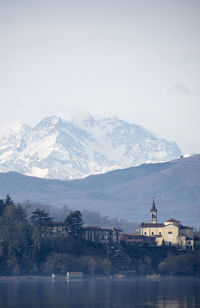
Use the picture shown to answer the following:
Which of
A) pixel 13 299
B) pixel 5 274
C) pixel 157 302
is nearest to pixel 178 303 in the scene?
pixel 157 302

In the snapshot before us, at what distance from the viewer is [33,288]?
16888 centimetres

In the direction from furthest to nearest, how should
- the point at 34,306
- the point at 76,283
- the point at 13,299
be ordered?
the point at 76,283 → the point at 13,299 → the point at 34,306

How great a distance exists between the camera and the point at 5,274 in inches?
7815

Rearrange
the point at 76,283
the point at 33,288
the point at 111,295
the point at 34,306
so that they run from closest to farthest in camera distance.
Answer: the point at 34,306
the point at 111,295
the point at 33,288
the point at 76,283

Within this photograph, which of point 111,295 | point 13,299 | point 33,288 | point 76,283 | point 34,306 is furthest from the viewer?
point 76,283

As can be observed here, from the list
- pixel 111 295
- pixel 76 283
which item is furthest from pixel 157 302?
pixel 76 283

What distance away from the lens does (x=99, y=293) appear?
520 ft

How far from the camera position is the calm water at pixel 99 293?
139625 mm

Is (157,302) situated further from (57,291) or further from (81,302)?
(57,291)

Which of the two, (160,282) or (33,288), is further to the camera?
(160,282)

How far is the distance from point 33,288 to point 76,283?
71.2 ft

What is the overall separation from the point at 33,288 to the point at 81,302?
92.9 ft

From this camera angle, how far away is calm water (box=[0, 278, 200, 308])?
5497 inches

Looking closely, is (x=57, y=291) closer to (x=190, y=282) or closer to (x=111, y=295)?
(x=111, y=295)
